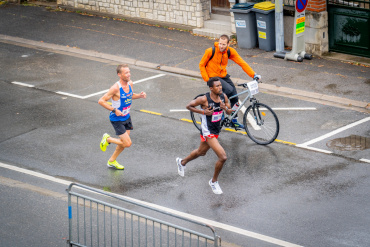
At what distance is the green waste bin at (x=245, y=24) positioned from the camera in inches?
715

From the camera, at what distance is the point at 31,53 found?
18828 mm

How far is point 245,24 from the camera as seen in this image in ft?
59.9

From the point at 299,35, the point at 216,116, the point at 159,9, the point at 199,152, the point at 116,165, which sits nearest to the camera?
the point at 216,116

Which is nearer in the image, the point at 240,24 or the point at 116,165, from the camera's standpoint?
the point at 116,165

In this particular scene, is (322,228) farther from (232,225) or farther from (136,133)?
(136,133)

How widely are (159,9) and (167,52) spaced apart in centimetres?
337

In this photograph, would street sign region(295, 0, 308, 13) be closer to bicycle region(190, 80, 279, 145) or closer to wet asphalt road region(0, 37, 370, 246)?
wet asphalt road region(0, 37, 370, 246)

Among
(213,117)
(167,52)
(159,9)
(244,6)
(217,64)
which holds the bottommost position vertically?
(167,52)

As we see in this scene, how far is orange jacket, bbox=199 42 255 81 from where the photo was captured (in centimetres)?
1158

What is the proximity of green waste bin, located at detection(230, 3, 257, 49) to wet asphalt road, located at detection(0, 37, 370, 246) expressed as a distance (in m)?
3.29

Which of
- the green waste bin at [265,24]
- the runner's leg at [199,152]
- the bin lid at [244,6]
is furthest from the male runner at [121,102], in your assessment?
the bin lid at [244,6]

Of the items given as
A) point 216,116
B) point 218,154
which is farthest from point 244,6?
point 218,154

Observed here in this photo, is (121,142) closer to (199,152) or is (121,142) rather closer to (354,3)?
(199,152)

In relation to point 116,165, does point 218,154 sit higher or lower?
higher
